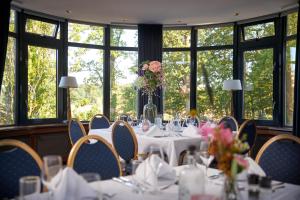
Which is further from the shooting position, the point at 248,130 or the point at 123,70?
the point at 123,70

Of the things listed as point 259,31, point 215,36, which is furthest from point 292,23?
point 215,36

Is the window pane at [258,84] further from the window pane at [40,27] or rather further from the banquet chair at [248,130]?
the window pane at [40,27]

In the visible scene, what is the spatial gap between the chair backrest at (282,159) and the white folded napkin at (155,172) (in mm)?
897

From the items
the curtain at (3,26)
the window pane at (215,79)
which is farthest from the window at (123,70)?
the curtain at (3,26)

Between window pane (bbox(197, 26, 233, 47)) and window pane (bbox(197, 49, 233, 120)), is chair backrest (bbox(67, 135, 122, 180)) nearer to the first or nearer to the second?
window pane (bbox(197, 49, 233, 120))

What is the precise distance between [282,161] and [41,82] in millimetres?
5233

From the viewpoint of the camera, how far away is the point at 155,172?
5.90ft

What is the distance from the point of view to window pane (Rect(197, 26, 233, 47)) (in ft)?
23.6

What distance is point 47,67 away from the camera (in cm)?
669

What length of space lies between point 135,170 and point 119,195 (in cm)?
16

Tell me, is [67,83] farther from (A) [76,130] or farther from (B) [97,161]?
(B) [97,161]

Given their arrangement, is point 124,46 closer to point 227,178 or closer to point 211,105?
point 211,105

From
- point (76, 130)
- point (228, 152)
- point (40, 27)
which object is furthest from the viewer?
point (40, 27)

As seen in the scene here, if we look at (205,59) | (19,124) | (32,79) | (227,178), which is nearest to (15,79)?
(32,79)
